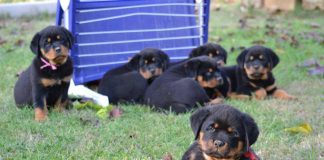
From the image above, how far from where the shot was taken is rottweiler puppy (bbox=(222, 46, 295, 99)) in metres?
5.89

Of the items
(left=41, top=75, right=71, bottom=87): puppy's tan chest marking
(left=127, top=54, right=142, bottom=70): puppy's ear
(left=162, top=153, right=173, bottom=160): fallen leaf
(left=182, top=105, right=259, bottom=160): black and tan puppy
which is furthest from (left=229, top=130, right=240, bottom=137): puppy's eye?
(left=127, top=54, right=142, bottom=70): puppy's ear

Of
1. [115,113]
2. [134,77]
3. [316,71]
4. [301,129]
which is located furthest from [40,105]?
[316,71]

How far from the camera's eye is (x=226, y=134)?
304 centimetres

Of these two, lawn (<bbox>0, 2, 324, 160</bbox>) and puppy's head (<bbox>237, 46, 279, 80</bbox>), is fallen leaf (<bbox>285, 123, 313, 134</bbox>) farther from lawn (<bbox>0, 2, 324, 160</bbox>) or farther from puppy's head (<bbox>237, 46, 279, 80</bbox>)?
puppy's head (<bbox>237, 46, 279, 80</bbox>)

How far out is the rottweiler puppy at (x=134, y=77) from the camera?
18.9 ft

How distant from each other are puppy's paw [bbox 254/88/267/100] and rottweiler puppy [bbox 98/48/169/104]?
1001 mm

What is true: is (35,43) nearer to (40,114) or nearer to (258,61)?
(40,114)

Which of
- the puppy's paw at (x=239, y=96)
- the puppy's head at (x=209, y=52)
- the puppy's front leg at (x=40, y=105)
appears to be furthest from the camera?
the puppy's head at (x=209, y=52)

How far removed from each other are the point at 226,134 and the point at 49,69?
94.4 inches

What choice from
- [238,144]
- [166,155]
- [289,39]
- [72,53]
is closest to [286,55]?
[289,39]

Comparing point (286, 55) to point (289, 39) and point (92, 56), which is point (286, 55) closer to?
point (289, 39)

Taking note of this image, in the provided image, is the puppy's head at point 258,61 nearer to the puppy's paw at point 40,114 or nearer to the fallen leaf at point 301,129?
the fallen leaf at point 301,129

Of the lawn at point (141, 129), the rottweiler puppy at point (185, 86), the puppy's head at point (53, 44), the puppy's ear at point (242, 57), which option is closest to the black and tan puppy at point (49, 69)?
the puppy's head at point (53, 44)

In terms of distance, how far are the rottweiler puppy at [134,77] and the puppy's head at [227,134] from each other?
266 cm
